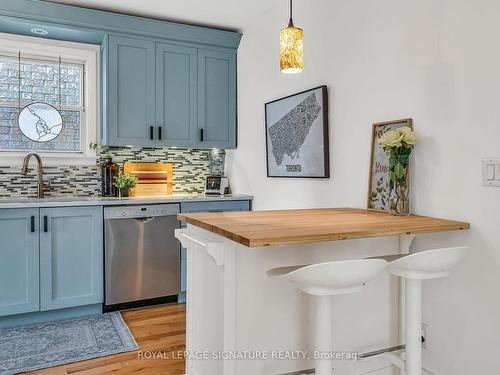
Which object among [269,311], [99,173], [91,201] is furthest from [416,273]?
[99,173]

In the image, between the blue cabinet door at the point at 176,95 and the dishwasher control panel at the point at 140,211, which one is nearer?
the dishwasher control panel at the point at 140,211

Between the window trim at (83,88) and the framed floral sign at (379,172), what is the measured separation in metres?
2.63

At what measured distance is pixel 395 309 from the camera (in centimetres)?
218

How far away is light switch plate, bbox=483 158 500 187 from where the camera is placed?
174 cm

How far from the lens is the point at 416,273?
5.43ft

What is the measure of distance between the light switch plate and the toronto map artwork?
125cm

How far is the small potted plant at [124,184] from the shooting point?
3.76 meters

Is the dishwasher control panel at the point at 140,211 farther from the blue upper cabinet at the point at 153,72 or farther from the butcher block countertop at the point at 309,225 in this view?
the butcher block countertop at the point at 309,225

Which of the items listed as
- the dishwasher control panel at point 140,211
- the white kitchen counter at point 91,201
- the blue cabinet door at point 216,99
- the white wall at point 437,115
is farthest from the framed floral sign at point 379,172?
the blue cabinet door at point 216,99

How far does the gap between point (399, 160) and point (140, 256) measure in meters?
2.28

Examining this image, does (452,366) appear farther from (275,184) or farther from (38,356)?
(38,356)

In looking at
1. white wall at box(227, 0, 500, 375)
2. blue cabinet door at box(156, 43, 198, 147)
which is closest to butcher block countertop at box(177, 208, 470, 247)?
white wall at box(227, 0, 500, 375)

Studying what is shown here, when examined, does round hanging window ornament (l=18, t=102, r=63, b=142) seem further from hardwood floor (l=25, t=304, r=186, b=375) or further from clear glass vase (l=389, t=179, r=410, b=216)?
clear glass vase (l=389, t=179, r=410, b=216)
